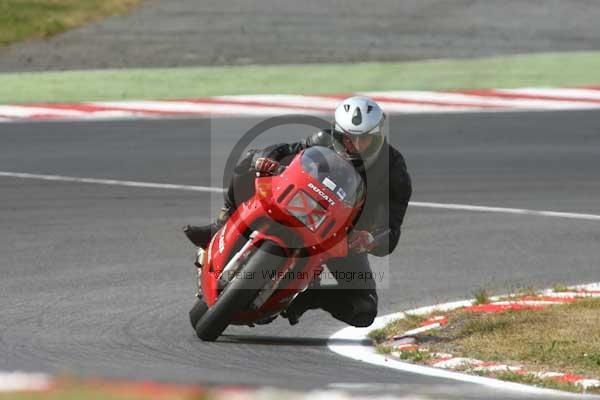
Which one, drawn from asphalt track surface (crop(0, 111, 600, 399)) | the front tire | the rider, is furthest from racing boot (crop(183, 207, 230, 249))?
asphalt track surface (crop(0, 111, 600, 399))

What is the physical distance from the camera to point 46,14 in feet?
84.1

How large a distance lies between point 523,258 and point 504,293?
147cm

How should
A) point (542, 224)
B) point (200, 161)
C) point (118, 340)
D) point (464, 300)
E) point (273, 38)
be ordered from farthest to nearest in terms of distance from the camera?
point (273, 38) → point (200, 161) → point (542, 224) → point (464, 300) → point (118, 340)

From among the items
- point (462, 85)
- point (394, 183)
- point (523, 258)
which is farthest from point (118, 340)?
point (462, 85)

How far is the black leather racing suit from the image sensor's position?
9852mm

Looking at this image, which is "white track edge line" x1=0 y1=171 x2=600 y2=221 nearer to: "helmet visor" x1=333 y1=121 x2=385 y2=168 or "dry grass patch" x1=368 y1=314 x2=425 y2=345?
"dry grass patch" x1=368 y1=314 x2=425 y2=345

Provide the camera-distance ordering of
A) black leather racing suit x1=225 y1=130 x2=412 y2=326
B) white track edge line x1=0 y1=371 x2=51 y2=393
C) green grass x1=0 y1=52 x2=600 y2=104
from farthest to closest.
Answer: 1. green grass x1=0 y1=52 x2=600 y2=104
2. black leather racing suit x1=225 y1=130 x2=412 y2=326
3. white track edge line x1=0 y1=371 x2=51 y2=393

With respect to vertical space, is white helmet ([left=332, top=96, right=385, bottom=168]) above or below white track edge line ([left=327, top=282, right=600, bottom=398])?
above

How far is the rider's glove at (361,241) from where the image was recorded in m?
9.59

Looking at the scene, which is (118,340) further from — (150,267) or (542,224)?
(542,224)

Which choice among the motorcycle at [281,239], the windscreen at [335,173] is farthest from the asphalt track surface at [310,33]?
the windscreen at [335,173]

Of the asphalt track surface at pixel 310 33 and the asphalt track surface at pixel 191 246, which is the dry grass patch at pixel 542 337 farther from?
the asphalt track surface at pixel 310 33

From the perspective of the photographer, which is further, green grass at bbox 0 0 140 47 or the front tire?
green grass at bbox 0 0 140 47

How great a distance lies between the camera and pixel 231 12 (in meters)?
25.6
